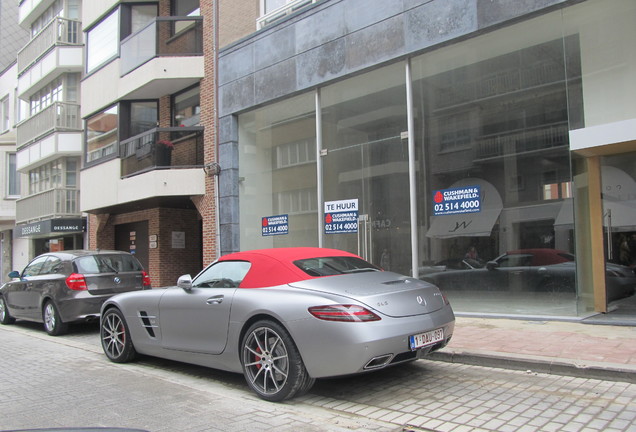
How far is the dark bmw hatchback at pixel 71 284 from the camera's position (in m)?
9.05

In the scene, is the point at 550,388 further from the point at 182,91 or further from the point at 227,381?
the point at 182,91

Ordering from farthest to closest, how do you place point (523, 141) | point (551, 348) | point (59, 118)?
1. point (59, 118)
2. point (523, 141)
3. point (551, 348)

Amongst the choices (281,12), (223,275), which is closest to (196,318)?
(223,275)

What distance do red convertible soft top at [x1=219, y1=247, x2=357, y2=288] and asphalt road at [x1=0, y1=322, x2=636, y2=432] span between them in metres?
1.12

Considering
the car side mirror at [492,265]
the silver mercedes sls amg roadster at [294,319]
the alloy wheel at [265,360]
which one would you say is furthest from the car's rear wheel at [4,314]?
the car side mirror at [492,265]

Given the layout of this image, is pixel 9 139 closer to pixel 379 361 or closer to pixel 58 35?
pixel 58 35

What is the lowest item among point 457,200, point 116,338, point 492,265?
point 116,338

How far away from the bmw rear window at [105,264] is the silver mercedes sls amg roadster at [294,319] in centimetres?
376

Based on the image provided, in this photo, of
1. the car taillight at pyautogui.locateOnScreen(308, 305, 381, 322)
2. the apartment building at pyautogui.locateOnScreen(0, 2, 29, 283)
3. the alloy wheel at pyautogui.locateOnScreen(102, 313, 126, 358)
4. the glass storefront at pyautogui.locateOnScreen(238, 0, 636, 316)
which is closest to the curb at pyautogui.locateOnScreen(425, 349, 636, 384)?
the car taillight at pyautogui.locateOnScreen(308, 305, 381, 322)

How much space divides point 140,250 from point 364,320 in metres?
14.6

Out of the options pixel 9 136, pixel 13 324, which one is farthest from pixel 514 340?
pixel 9 136

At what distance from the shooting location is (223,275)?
5648 millimetres

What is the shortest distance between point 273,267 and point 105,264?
5.69 m

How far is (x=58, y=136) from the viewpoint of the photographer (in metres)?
20.6
